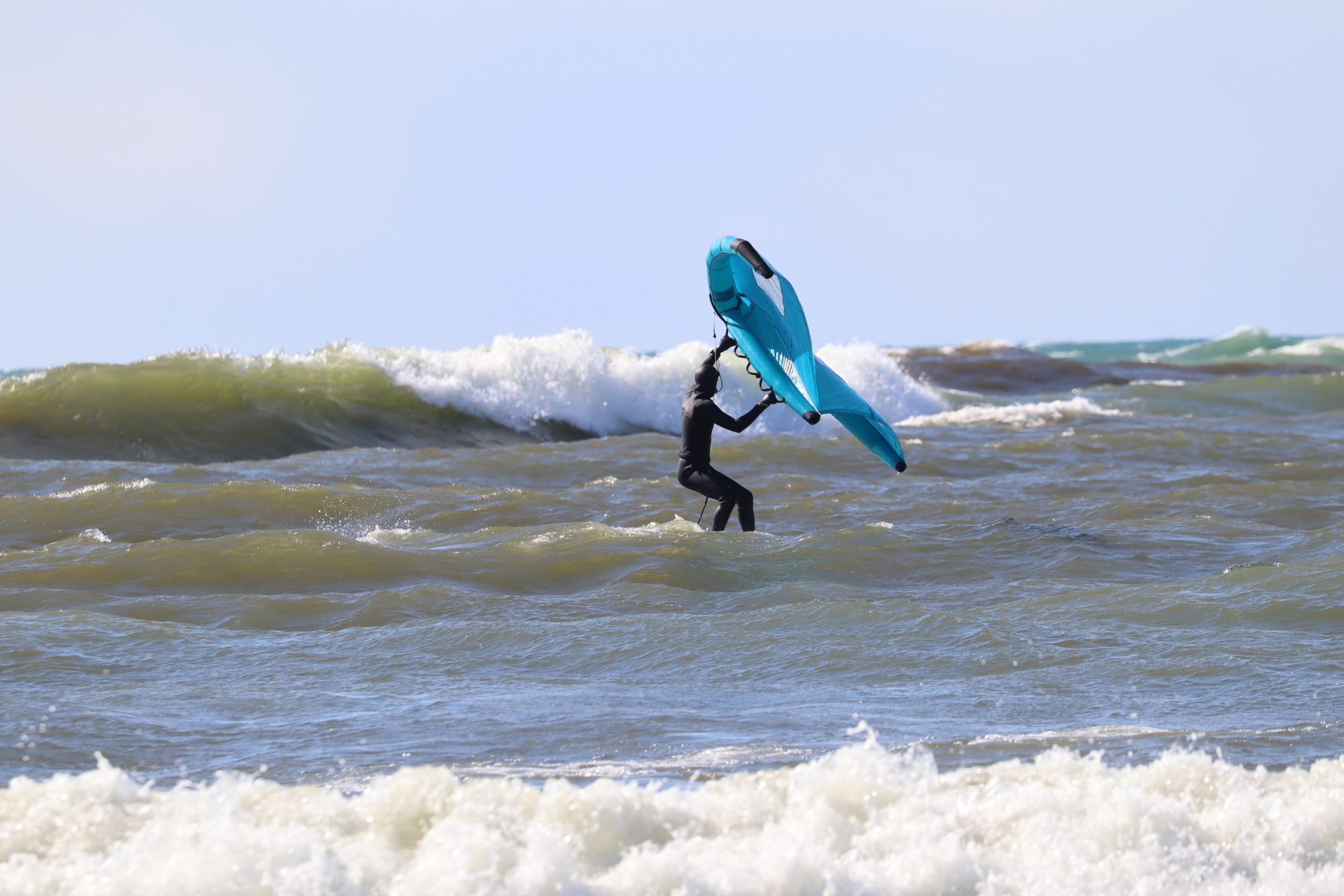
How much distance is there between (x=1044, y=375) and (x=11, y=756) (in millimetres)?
35139

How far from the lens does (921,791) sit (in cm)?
430

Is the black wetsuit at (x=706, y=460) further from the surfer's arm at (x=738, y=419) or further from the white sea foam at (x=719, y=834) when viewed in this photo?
the white sea foam at (x=719, y=834)

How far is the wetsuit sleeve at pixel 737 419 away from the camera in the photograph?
31.9 feet

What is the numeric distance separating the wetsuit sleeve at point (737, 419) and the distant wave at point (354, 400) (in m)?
9.80

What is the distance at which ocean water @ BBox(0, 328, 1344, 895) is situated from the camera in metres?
3.98

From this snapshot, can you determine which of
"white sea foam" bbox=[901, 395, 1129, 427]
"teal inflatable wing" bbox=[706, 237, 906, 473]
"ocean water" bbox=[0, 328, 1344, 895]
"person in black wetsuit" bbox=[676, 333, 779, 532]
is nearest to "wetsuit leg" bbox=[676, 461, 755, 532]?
"person in black wetsuit" bbox=[676, 333, 779, 532]

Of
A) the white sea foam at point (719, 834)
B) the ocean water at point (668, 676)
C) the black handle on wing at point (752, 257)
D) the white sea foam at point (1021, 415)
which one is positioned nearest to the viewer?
the white sea foam at point (719, 834)

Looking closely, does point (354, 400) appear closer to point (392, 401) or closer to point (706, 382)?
point (392, 401)

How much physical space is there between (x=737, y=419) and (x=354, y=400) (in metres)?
12.3

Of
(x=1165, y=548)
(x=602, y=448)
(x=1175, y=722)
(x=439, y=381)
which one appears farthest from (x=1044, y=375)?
(x=1175, y=722)

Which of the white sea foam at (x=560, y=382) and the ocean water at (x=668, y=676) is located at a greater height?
the white sea foam at (x=560, y=382)

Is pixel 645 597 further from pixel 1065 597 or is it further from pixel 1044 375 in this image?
pixel 1044 375

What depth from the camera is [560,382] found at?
23281 mm

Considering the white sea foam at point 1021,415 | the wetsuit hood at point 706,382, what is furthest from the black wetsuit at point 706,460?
the white sea foam at point 1021,415
